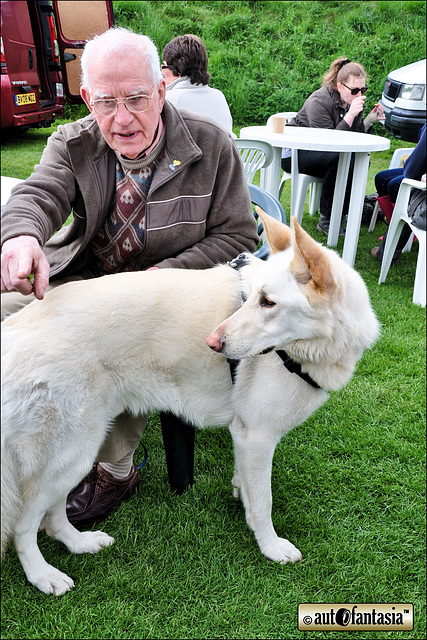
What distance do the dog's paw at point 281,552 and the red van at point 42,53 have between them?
5.16ft

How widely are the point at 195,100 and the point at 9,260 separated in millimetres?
836

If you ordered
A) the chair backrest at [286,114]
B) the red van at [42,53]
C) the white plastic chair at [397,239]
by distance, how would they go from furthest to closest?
the white plastic chair at [397,239] → the chair backrest at [286,114] → the red van at [42,53]

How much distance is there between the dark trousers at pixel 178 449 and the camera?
72.1 inches

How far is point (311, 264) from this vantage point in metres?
1.13

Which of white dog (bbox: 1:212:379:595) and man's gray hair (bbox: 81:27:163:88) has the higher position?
man's gray hair (bbox: 81:27:163:88)

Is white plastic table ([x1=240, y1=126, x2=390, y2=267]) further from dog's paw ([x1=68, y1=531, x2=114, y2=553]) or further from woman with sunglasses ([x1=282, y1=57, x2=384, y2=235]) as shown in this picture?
dog's paw ([x1=68, y1=531, x2=114, y2=553])

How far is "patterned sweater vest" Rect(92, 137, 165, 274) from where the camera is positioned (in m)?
1.63

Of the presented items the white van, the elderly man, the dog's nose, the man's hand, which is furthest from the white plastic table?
the man's hand

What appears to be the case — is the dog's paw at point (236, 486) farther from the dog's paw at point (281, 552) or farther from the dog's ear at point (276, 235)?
the dog's ear at point (276, 235)

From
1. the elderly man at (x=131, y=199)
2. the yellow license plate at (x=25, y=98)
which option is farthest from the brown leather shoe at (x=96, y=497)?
the yellow license plate at (x=25, y=98)

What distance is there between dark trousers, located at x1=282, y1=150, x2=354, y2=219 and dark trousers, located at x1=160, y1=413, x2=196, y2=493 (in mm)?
944

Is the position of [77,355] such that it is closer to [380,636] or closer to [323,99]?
[323,99]

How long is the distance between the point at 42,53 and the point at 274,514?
180cm

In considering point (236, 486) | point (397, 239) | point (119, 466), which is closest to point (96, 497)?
point (119, 466)
